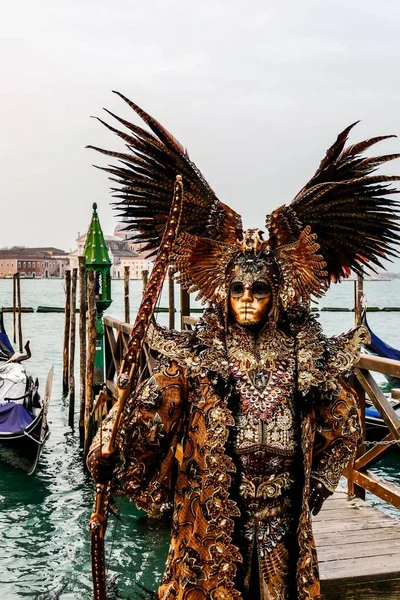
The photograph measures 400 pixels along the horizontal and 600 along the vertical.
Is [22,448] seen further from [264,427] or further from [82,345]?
[264,427]

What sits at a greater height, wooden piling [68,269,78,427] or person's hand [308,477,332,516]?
person's hand [308,477,332,516]

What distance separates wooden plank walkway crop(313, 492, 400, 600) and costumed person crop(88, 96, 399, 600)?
3.40 ft

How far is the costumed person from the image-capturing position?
2.15 meters

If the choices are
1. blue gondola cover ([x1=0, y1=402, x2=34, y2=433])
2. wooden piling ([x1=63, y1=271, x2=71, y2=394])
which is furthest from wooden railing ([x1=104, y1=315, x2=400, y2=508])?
wooden piling ([x1=63, y1=271, x2=71, y2=394])

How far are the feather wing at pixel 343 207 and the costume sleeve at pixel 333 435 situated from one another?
49 centimetres

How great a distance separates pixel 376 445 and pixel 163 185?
2.49 meters

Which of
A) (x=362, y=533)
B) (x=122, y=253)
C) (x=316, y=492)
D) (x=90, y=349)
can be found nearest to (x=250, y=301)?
(x=316, y=492)

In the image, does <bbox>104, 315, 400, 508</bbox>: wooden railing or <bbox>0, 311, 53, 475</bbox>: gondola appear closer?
<bbox>104, 315, 400, 508</bbox>: wooden railing

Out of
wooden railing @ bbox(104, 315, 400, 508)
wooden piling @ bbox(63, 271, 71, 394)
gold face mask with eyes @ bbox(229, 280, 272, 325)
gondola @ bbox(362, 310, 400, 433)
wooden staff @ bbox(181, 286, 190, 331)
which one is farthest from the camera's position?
wooden piling @ bbox(63, 271, 71, 394)

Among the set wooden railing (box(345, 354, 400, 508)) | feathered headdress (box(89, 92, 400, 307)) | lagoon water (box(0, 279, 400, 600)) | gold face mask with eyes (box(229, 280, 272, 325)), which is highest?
feathered headdress (box(89, 92, 400, 307))

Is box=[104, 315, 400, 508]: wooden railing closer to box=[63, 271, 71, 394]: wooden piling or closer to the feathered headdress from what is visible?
the feathered headdress

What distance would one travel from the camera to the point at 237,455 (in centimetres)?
221

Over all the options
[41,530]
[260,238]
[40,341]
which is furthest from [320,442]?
[40,341]

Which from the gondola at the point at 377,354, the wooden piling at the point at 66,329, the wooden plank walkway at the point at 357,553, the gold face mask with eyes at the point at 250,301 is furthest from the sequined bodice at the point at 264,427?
the wooden piling at the point at 66,329
